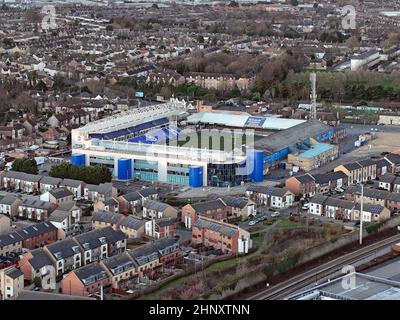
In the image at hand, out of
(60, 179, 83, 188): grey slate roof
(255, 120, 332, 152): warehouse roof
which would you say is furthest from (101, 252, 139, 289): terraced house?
(255, 120, 332, 152): warehouse roof

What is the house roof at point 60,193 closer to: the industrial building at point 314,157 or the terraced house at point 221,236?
the terraced house at point 221,236

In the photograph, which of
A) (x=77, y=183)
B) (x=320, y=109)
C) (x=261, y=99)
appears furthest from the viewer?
(x=261, y=99)

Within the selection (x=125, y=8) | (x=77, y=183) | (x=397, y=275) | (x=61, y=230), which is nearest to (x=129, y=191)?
(x=77, y=183)

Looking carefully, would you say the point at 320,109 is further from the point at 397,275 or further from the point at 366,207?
the point at 397,275

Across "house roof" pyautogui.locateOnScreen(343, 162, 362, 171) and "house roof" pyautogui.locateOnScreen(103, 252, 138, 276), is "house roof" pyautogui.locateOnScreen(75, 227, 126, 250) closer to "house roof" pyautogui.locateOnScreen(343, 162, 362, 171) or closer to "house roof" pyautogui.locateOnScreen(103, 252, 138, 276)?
"house roof" pyautogui.locateOnScreen(103, 252, 138, 276)

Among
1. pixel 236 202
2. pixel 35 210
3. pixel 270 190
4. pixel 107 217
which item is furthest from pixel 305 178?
pixel 35 210

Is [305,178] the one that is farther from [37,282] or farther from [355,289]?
[37,282]

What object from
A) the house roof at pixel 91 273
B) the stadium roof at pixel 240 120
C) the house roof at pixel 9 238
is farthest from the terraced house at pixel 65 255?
the stadium roof at pixel 240 120
